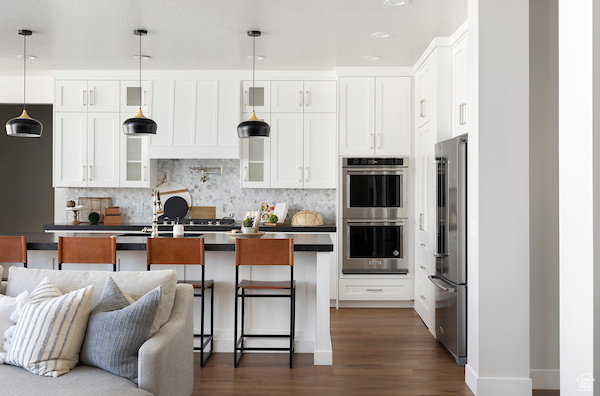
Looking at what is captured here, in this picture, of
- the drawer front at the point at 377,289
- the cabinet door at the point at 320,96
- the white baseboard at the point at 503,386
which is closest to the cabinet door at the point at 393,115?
the cabinet door at the point at 320,96

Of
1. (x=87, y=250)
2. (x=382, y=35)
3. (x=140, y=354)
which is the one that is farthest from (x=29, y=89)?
(x=140, y=354)

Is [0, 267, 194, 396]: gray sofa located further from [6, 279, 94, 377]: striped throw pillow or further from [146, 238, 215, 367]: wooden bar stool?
[146, 238, 215, 367]: wooden bar stool

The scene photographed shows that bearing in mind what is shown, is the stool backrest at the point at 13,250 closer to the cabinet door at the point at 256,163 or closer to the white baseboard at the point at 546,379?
the cabinet door at the point at 256,163

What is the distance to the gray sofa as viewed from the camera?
88.1 inches

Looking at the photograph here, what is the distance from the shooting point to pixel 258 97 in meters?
6.32

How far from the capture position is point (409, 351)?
4328 mm

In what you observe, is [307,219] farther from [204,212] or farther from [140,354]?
[140,354]

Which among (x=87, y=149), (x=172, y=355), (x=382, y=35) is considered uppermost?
(x=382, y=35)

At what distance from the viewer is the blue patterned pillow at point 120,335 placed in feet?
7.89

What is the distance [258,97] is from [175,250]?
9.98ft

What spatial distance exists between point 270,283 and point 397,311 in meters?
2.44

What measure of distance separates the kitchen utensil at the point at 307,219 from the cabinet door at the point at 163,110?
5.74 ft

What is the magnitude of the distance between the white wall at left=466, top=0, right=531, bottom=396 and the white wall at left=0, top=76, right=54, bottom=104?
539 centimetres

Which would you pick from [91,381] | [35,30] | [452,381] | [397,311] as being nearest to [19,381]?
[91,381]
